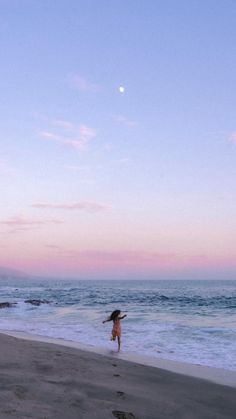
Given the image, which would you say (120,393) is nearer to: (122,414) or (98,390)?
(98,390)

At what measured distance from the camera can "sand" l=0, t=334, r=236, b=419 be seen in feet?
22.9

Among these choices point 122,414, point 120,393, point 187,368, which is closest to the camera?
point 122,414

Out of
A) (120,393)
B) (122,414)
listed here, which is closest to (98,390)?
(120,393)

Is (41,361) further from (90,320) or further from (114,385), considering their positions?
(90,320)

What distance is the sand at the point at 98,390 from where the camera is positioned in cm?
696

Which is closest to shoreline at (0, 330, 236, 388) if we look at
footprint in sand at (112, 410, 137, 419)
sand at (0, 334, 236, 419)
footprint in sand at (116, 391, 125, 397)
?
sand at (0, 334, 236, 419)

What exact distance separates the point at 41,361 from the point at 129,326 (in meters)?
13.1

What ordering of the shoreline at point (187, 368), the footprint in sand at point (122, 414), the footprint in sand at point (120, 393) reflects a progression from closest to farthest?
the footprint in sand at point (122, 414) < the footprint in sand at point (120, 393) < the shoreline at point (187, 368)

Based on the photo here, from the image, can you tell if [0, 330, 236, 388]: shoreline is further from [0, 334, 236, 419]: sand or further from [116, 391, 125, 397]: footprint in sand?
[116, 391, 125, 397]: footprint in sand

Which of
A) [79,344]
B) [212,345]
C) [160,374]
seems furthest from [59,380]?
[212,345]

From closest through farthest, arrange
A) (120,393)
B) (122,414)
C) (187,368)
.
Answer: (122,414), (120,393), (187,368)

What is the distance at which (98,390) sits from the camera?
8.59 m

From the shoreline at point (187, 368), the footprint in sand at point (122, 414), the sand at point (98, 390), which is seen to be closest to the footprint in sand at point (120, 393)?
the sand at point (98, 390)

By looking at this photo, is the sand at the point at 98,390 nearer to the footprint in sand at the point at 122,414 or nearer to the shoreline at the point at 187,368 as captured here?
the footprint in sand at the point at 122,414
